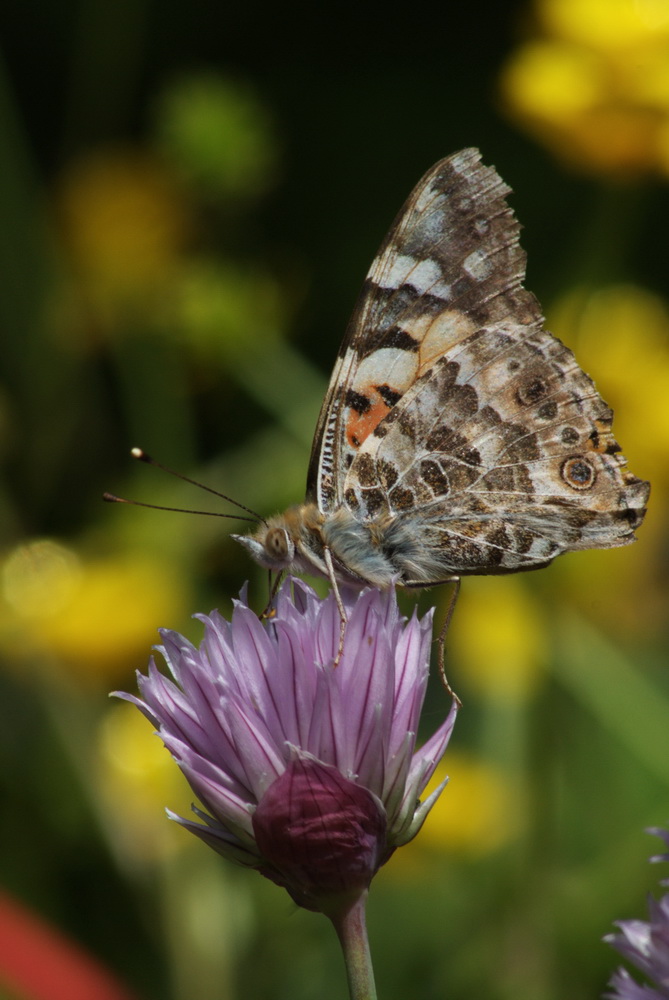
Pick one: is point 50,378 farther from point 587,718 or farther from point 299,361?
point 587,718

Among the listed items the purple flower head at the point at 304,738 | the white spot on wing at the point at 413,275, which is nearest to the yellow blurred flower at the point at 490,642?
the white spot on wing at the point at 413,275

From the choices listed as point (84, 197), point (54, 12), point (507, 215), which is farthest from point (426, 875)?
point (54, 12)

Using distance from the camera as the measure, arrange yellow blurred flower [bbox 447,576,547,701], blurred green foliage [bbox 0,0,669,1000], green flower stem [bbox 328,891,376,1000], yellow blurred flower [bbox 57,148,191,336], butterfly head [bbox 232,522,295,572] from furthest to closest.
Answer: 1. yellow blurred flower [bbox 57,148,191,336]
2. yellow blurred flower [bbox 447,576,547,701]
3. blurred green foliage [bbox 0,0,669,1000]
4. butterfly head [bbox 232,522,295,572]
5. green flower stem [bbox 328,891,376,1000]

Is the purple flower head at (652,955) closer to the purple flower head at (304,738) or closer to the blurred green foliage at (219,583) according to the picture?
the purple flower head at (304,738)

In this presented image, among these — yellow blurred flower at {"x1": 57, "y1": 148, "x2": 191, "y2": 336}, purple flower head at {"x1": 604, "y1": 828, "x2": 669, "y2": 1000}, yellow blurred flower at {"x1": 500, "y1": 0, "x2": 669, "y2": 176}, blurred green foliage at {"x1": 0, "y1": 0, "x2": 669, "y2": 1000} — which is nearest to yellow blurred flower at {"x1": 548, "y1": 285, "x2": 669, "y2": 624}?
blurred green foliage at {"x1": 0, "y1": 0, "x2": 669, "y2": 1000}

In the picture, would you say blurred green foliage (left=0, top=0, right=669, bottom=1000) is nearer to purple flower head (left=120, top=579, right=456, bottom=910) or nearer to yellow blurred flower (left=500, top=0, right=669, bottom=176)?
yellow blurred flower (left=500, top=0, right=669, bottom=176)

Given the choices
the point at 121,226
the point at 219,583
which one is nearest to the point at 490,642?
the point at 219,583

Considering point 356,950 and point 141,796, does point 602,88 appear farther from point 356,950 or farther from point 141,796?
point 356,950
